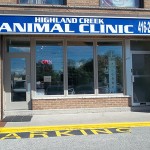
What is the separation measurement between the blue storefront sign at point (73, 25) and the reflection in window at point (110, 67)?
4.46 feet

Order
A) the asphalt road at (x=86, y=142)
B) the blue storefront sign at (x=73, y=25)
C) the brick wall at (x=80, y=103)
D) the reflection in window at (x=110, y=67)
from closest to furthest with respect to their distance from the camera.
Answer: the asphalt road at (x=86, y=142)
the blue storefront sign at (x=73, y=25)
the brick wall at (x=80, y=103)
the reflection in window at (x=110, y=67)

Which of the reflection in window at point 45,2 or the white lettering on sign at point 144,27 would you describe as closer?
the white lettering on sign at point 144,27

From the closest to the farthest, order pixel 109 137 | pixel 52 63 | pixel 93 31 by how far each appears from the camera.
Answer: pixel 109 137 < pixel 93 31 < pixel 52 63

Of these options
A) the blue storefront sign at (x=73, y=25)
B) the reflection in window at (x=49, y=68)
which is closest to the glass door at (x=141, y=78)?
the blue storefront sign at (x=73, y=25)

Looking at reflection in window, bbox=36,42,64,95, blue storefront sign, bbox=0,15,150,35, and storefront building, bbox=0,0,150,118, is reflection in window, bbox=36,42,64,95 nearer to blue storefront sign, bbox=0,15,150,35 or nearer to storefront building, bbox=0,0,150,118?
storefront building, bbox=0,0,150,118

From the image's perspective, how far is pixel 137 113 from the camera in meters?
13.0

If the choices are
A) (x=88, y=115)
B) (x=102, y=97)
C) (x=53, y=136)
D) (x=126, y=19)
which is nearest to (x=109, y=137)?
(x=53, y=136)

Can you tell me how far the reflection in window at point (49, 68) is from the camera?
13.2 metres

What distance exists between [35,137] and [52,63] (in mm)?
4711

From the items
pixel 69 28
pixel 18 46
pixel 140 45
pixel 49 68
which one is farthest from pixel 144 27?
pixel 18 46

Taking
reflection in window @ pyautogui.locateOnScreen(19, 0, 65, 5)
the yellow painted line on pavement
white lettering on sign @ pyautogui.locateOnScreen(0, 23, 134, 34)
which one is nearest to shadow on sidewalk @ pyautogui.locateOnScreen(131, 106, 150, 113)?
the yellow painted line on pavement

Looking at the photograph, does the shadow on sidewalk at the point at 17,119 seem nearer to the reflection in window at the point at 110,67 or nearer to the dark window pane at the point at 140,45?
the reflection in window at the point at 110,67

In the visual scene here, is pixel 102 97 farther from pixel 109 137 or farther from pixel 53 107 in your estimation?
pixel 109 137

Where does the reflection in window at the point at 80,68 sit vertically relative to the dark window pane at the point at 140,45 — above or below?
below
